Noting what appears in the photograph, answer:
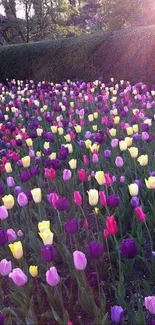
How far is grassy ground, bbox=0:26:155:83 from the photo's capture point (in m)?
8.90

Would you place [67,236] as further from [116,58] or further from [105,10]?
[105,10]

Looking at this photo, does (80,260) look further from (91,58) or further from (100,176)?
(91,58)

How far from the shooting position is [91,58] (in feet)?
35.1

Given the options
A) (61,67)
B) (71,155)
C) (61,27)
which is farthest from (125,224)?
(61,27)

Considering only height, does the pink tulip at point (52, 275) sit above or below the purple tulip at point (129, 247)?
below

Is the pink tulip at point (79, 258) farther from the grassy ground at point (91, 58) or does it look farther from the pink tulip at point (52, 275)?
the grassy ground at point (91, 58)

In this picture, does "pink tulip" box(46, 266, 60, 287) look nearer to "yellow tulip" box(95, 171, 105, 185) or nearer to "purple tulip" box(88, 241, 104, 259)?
"purple tulip" box(88, 241, 104, 259)

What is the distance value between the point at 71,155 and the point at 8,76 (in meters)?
11.7

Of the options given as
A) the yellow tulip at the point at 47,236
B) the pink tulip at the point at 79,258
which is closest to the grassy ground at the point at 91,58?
the yellow tulip at the point at 47,236

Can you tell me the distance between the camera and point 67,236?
2.97 meters

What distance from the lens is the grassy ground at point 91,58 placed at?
350 inches

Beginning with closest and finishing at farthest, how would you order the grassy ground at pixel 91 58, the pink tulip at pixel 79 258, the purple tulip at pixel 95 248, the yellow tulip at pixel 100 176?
the pink tulip at pixel 79 258 < the purple tulip at pixel 95 248 < the yellow tulip at pixel 100 176 < the grassy ground at pixel 91 58

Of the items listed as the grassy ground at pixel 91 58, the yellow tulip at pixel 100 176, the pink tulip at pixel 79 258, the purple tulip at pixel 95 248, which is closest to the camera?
the pink tulip at pixel 79 258

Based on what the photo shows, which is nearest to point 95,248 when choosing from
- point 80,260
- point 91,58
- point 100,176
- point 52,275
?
point 80,260
